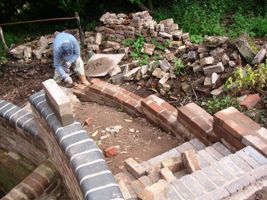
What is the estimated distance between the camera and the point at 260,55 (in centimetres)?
529

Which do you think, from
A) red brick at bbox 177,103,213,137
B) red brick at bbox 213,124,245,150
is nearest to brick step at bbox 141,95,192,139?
red brick at bbox 177,103,213,137

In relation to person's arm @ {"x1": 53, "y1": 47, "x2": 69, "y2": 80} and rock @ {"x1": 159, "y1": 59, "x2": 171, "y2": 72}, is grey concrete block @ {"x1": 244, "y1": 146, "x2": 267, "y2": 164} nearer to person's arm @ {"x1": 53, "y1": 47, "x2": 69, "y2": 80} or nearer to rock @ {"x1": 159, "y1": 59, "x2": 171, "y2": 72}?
rock @ {"x1": 159, "y1": 59, "x2": 171, "y2": 72}

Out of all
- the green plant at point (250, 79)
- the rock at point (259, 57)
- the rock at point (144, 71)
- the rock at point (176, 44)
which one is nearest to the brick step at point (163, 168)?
the green plant at point (250, 79)

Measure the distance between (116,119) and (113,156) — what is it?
89 cm

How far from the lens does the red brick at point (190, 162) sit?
10.9 feet

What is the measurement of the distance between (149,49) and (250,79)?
2731 mm

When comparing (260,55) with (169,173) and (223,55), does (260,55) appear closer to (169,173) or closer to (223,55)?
(223,55)

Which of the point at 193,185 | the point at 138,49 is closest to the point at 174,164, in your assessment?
the point at 193,185

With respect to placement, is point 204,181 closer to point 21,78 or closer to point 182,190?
point 182,190

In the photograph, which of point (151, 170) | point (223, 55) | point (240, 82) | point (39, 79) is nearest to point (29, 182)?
point (151, 170)

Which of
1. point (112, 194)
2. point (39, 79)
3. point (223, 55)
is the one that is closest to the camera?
point (112, 194)

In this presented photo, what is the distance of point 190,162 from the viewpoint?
11.0 feet

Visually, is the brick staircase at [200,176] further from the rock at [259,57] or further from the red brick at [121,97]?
the rock at [259,57]

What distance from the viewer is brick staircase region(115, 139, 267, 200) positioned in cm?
296
